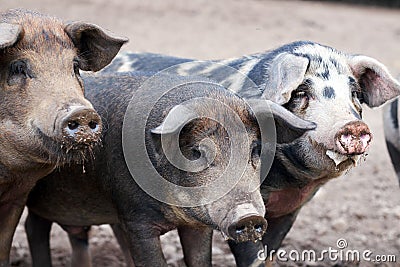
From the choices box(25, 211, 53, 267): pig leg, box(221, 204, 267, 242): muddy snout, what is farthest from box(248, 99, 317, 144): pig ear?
box(25, 211, 53, 267): pig leg

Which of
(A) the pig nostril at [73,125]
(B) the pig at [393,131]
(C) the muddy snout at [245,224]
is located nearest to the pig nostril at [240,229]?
(C) the muddy snout at [245,224]

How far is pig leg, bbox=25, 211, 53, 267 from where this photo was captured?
17.4 feet

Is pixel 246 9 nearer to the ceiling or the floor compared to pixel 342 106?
nearer to the floor

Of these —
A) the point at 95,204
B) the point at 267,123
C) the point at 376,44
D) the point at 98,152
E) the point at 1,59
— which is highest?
the point at 1,59

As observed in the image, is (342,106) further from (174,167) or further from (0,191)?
(0,191)

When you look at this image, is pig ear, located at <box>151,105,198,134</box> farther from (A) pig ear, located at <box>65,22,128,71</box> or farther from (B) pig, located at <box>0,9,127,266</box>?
(A) pig ear, located at <box>65,22,128,71</box>

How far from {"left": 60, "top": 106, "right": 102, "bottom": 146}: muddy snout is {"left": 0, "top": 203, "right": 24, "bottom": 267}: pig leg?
953 millimetres

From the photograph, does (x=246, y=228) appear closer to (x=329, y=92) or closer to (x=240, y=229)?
(x=240, y=229)

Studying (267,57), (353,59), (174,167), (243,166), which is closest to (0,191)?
(174,167)

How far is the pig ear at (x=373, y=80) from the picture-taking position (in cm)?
485

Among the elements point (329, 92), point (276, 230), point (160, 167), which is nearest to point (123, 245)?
point (276, 230)

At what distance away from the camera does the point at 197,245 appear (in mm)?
4590

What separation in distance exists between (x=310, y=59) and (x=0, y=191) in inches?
68.6

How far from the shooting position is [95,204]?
4.75m
